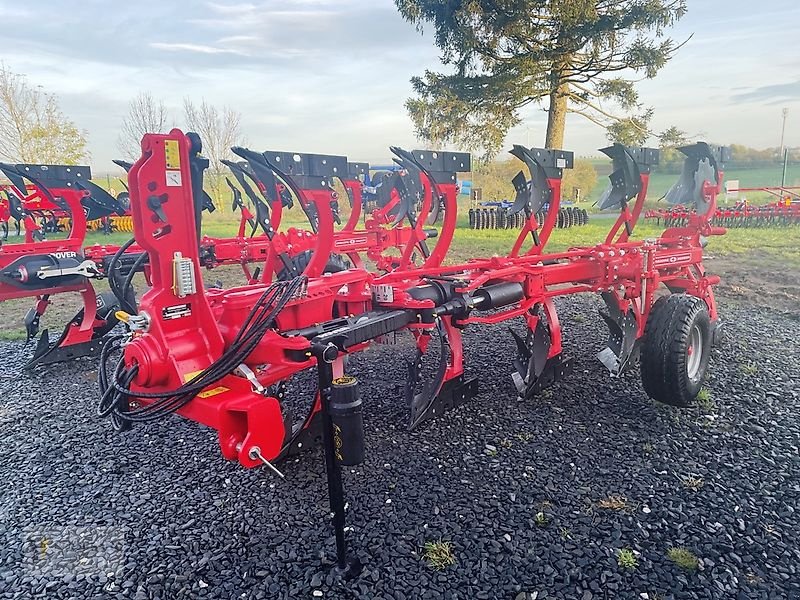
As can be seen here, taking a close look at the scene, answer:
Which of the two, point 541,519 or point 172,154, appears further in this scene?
point 541,519

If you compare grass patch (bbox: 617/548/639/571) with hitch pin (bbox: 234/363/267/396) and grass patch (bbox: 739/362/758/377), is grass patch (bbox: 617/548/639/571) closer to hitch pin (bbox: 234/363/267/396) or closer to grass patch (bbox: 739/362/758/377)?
hitch pin (bbox: 234/363/267/396)

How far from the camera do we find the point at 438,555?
2.77m

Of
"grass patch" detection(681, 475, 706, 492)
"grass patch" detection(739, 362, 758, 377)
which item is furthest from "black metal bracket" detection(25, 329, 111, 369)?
"grass patch" detection(739, 362, 758, 377)

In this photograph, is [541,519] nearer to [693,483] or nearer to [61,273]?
[693,483]

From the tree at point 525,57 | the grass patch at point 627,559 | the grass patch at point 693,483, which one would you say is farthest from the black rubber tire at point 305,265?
the tree at point 525,57

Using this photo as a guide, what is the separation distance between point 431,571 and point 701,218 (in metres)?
4.90

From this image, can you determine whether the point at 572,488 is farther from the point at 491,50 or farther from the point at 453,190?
the point at 491,50

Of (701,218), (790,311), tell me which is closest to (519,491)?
(701,218)

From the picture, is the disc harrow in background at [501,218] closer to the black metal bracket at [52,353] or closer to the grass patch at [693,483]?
the black metal bracket at [52,353]

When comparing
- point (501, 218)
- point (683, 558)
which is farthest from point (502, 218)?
point (683, 558)

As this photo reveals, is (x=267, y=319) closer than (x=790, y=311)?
Yes

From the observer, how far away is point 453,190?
510 cm

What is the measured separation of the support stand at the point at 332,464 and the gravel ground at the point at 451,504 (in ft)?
0.31

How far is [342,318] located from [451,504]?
1243 millimetres
